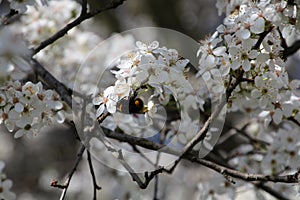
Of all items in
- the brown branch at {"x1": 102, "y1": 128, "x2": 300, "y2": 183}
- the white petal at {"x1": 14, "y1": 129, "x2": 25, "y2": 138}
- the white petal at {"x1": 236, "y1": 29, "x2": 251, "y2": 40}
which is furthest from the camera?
the white petal at {"x1": 14, "y1": 129, "x2": 25, "y2": 138}

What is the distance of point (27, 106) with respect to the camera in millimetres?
2051

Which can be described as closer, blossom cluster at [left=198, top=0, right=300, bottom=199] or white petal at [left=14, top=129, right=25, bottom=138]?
blossom cluster at [left=198, top=0, right=300, bottom=199]

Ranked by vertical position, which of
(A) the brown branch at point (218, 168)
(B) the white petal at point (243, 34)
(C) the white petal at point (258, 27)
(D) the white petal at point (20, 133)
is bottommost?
(A) the brown branch at point (218, 168)

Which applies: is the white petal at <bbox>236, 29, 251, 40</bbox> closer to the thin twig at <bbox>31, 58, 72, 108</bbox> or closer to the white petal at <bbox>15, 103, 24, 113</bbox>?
the thin twig at <bbox>31, 58, 72, 108</bbox>

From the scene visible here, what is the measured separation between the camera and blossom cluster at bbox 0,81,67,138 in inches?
79.0

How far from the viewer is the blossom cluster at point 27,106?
2.01m

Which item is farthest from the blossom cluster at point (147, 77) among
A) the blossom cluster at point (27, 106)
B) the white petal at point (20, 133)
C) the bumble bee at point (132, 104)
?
the white petal at point (20, 133)

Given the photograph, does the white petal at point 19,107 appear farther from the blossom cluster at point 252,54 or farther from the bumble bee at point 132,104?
the blossom cluster at point 252,54

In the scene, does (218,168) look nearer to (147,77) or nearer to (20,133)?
(147,77)

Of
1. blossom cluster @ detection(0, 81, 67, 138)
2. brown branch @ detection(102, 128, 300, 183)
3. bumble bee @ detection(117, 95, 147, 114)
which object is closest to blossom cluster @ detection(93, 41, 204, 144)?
bumble bee @ detection(117, 95, 147, 114)

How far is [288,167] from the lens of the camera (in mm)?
2893

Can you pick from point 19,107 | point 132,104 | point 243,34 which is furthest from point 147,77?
point 19,107

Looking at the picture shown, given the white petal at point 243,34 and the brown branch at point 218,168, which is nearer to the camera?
the brown branch at point 218,168

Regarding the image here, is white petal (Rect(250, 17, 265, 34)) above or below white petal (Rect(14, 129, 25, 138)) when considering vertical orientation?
above
